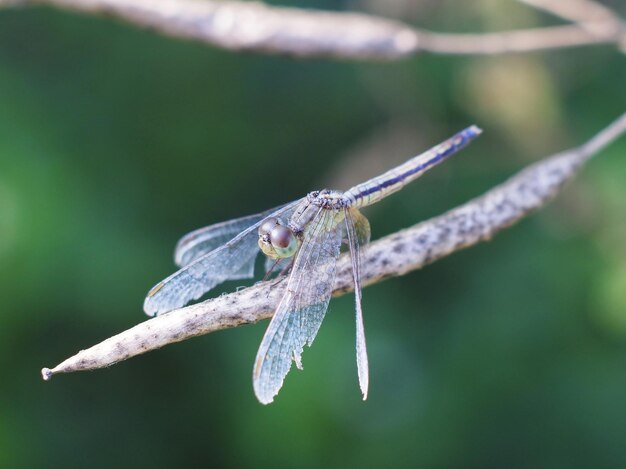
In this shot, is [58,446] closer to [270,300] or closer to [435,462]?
[435,462]

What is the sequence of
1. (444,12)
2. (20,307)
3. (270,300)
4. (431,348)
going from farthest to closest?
(444,12) → (431,348) → (20,307) → (270,300)

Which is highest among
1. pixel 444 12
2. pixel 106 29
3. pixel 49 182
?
pixel 106 29

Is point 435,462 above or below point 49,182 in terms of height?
below

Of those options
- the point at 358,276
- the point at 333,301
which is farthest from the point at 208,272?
the point at 333,301

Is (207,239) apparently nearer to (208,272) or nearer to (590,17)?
(208,272)

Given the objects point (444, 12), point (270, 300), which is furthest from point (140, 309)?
point (444, 12)

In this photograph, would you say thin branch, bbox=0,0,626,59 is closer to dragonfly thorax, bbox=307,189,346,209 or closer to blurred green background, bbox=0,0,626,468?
dragonfly thorax, bbox=307,189,346,209
